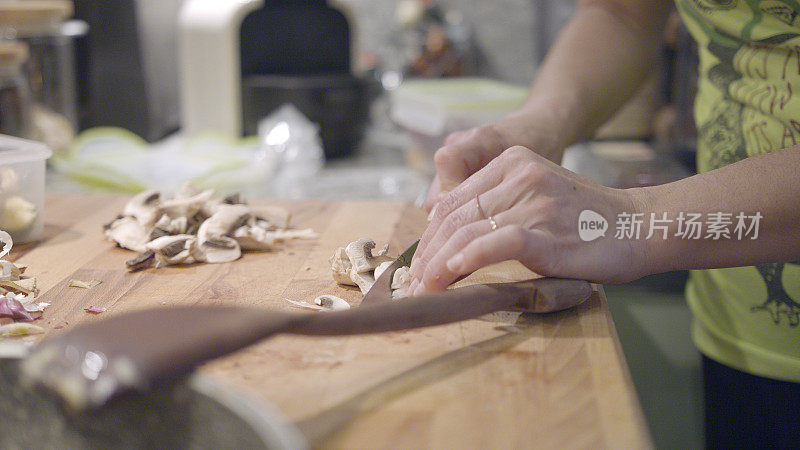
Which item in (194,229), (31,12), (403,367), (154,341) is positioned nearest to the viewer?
(154,341)

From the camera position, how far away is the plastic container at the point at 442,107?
1672mm

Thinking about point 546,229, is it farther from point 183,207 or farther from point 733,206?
point 183,207

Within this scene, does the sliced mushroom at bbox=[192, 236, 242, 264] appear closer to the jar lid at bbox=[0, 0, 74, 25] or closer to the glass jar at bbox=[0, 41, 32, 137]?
the glass jar at bbox=[0, 41, 32, 137]

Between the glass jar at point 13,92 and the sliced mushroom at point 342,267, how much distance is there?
0.94 m

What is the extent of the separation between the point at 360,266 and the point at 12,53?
38.7 inches

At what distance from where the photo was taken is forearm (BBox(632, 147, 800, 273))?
754mm

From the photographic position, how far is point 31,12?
5.21ft

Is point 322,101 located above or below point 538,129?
below

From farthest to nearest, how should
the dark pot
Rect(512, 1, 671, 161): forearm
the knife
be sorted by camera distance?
the dark pot < Rect(512, 1, 671, 161): forearm < the knife

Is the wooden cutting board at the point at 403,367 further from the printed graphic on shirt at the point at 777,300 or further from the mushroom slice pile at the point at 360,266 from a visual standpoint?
the printed graphic on shirt at the point at 777,300

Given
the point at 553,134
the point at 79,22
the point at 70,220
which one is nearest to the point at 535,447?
the point at 553,134

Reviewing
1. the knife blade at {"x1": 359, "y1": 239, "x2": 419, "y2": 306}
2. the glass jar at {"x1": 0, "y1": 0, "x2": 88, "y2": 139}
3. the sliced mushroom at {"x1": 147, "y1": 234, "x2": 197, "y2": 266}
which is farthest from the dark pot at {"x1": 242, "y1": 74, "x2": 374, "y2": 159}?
the knife blade at {"x1": 359, "y1": 239, "x2": 419, "y2": 306}

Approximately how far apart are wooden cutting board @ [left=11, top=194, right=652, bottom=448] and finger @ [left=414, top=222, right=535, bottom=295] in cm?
5

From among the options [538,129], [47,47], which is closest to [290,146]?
[47,47]
